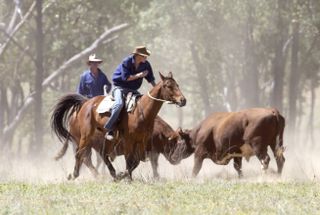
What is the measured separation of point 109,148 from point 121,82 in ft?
4.87

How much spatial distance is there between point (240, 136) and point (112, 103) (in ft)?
12.2

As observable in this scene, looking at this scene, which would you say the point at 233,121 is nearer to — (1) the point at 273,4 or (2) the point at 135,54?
(2) the point at 135,54

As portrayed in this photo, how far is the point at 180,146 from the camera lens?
2105 cm

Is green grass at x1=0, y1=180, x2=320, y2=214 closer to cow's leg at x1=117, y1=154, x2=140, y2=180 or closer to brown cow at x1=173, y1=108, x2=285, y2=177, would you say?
cow's leg at x1=117, y1=154, x2=140, y2=180

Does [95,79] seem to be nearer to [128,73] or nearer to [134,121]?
A: [128,73]

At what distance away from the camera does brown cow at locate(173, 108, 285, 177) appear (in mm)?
19172

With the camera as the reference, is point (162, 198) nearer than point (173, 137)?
Yes

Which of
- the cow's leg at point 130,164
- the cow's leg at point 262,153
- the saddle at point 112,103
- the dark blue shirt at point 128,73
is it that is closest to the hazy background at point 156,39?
the cow's leg at point 262,153

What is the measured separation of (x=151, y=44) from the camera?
47.5 m

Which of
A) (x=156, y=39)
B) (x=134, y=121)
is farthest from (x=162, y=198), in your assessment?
(x=156, y=39)

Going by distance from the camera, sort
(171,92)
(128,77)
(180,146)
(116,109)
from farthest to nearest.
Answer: (180,146), (128,77), (116,109), (171,92)

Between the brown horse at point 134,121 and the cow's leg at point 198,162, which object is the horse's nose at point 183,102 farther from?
the cow's leg at point 198,162

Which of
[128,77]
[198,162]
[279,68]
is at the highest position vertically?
[279,68]

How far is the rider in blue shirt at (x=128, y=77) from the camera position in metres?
16.6
